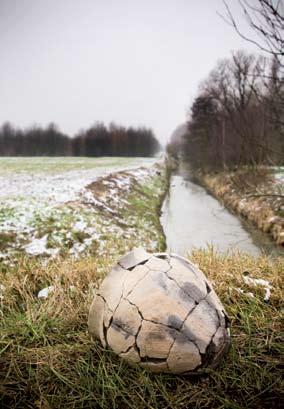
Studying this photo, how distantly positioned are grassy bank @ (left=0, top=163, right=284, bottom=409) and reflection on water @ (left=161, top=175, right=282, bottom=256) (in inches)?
104

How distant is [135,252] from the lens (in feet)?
6.14

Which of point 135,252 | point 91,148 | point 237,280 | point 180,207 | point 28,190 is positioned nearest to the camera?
point 135,252

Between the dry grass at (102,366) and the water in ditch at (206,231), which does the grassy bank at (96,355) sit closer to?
the dry grass at (102,366)

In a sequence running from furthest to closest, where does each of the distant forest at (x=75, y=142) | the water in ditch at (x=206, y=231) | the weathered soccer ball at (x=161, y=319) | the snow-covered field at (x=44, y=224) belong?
1. the distant forest at (x=75, y=142)
2. the water in ditch at (x=206, y=231)
3. the snow-covered field at (x=44, y=224)
4. the weathered soccer ball at (x=161, y=319)

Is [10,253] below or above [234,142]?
below

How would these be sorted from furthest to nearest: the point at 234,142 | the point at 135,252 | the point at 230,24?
the point at 234,142
the point at 230,24
the point at 135,252

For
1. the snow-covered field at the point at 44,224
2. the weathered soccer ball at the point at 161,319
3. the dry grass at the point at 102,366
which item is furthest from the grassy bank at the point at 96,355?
the snow-covered field at the point at 44,224

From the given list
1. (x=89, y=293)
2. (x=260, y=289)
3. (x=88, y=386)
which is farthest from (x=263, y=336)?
(x=89, y=293)

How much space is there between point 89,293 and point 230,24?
104 inches

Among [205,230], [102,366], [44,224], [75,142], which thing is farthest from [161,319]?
[75,142]

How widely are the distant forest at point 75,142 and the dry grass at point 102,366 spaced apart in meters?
45.1

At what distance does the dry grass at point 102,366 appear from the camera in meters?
1.50

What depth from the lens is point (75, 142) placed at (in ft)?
149

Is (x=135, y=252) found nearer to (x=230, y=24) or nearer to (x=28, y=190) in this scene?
(x=230, y=24)
